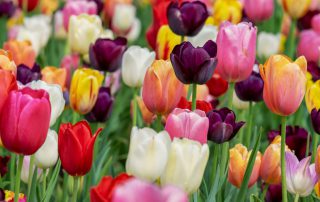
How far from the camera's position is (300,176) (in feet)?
6.51

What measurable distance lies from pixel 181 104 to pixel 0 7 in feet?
7.76

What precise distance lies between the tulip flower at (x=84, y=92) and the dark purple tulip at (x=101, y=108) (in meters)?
0.15

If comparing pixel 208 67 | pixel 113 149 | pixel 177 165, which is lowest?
pixel 113 149

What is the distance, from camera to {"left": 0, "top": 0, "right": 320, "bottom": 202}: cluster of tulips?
1.57 m

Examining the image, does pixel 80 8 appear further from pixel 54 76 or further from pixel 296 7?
pixel 296 7

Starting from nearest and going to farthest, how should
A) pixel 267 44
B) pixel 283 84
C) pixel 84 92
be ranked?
pixel 283 84 < pixel 84 92 < pixel 267 44

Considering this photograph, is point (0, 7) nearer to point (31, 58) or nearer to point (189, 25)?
point (31, 58)

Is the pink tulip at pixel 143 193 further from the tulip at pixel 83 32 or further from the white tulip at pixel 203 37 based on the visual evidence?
the tulip at pixel 83 32

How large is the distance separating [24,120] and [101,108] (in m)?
1.08

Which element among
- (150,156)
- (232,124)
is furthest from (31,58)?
(150,156)

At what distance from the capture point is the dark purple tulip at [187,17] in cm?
256

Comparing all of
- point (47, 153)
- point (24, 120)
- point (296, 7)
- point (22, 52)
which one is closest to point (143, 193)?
point (24, 120)

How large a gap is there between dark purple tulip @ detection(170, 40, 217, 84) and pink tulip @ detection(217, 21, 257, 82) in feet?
0.69

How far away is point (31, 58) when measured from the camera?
9.93 feet
